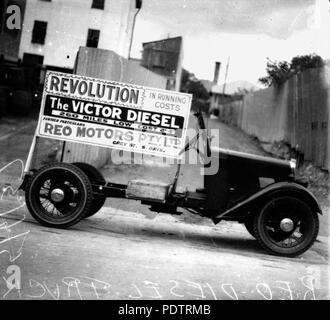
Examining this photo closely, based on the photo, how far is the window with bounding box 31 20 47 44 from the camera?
1204 inches

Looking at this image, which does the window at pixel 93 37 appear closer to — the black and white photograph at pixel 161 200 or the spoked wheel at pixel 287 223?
the black and white photograph at pixel 161 200

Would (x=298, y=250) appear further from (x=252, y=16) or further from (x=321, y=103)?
(x=321, y=103)

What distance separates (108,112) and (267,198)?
2299 mm

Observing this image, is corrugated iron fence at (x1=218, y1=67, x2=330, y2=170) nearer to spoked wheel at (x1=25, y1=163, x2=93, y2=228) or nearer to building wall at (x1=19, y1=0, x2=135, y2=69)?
spoked wheel at (x1=25, y1=163, x2=93, y2=228)

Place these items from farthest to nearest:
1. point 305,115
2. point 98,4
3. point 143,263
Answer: point 98,4 < point 305,115 < point 143,263

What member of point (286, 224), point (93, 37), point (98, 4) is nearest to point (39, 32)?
point (93, 37)

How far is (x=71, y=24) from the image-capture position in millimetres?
29562

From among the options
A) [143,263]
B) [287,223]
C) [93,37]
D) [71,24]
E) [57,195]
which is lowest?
[143,263]

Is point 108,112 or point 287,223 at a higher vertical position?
point 108,112

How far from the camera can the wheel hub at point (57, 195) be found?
568cm

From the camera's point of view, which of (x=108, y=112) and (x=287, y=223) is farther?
(x=108, y=112)

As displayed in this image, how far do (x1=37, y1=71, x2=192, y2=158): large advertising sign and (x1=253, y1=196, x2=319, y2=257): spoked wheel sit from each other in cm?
155

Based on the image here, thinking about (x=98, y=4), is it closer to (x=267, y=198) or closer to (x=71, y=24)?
(x=71, y=24)
